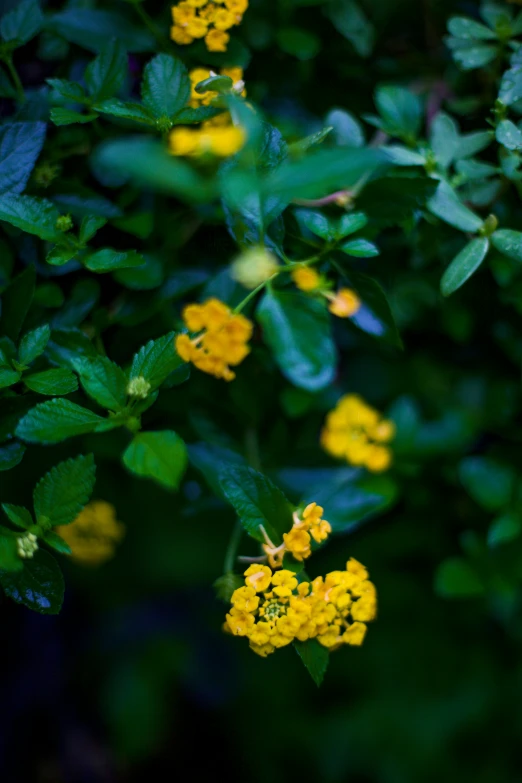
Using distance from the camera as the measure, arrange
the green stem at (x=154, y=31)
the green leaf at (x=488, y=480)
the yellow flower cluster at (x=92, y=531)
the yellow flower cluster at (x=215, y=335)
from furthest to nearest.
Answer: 1. the yellow flower cluster at (x=92, y=531)
2. the green leaf at (x=488, y=480)
3. the green stem at (x=154, y=31)
4. the yellow flower cluster at (x=215, y=335)

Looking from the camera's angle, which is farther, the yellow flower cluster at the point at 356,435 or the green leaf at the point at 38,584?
the yellow flower cluster at the point at 356,435

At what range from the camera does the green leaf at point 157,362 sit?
62 centimetres

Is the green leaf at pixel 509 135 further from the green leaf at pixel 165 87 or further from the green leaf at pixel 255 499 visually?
the green leaf at pixel 255 499

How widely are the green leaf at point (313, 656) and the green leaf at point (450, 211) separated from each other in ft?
1.57

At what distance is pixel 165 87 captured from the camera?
665 mm

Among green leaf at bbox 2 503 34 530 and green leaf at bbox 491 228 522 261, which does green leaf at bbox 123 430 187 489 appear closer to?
green leaf at bbox 2 503 34 530

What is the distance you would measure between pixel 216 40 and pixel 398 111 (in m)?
0.25

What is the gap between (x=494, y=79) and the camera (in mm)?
886

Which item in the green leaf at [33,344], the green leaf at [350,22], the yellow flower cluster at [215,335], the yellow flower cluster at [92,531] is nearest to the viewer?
the yellow flower cluster at [215,335]

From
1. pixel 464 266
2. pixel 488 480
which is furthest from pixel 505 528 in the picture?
pixel 464 266

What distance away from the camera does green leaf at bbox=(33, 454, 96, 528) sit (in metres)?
0.64

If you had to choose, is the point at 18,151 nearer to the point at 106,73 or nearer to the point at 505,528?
the point at 106,73

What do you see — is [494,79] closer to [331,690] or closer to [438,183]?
[438,183]

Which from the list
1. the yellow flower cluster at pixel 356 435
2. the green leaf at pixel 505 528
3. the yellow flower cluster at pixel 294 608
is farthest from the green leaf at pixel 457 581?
the yellow flower cluster at pixel 294 608
